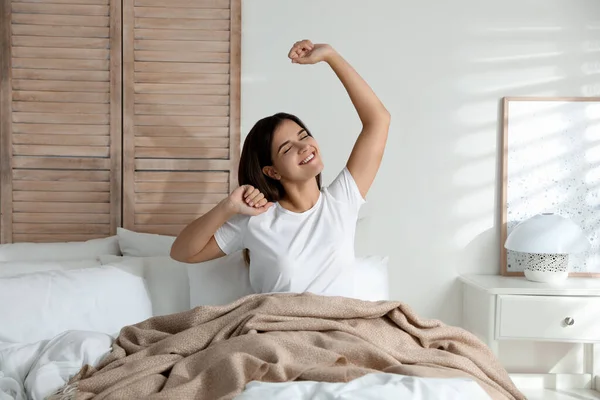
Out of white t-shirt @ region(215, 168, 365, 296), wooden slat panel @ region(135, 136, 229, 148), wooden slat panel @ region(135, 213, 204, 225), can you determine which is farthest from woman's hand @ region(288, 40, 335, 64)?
wooden slat panel @ region(135, 213, 204, 225)

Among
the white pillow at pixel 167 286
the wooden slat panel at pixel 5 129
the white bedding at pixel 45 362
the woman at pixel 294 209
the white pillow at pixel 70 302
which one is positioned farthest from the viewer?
the wooden slat panel at pixel 5 129

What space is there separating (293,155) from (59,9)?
1.52m

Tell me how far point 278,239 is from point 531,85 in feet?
5.55

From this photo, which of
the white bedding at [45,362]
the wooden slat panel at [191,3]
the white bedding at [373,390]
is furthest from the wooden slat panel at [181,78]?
the white bedding at [373,390]

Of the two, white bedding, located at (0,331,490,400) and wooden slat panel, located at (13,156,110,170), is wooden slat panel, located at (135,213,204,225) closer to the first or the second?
wooden slat panel, located at (13,156,110,170)

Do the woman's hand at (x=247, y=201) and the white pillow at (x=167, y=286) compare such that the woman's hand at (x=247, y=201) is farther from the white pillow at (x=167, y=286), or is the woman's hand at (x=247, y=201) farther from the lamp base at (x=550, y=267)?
the lamp base at (x=550, y=267)

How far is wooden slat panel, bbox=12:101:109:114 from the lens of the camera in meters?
3.12

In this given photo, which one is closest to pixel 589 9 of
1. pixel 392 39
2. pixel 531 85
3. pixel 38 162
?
pixel 531 85

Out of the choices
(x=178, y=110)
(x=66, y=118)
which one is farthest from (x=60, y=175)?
(x=178, y=110)

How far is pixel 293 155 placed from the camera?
231 centimetres

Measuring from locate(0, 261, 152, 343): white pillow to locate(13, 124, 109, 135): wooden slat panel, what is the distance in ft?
2.80

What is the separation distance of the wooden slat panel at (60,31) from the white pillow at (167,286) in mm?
1162

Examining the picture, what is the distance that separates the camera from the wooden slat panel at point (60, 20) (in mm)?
3096

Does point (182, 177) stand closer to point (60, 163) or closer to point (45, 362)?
point (60, 163)
